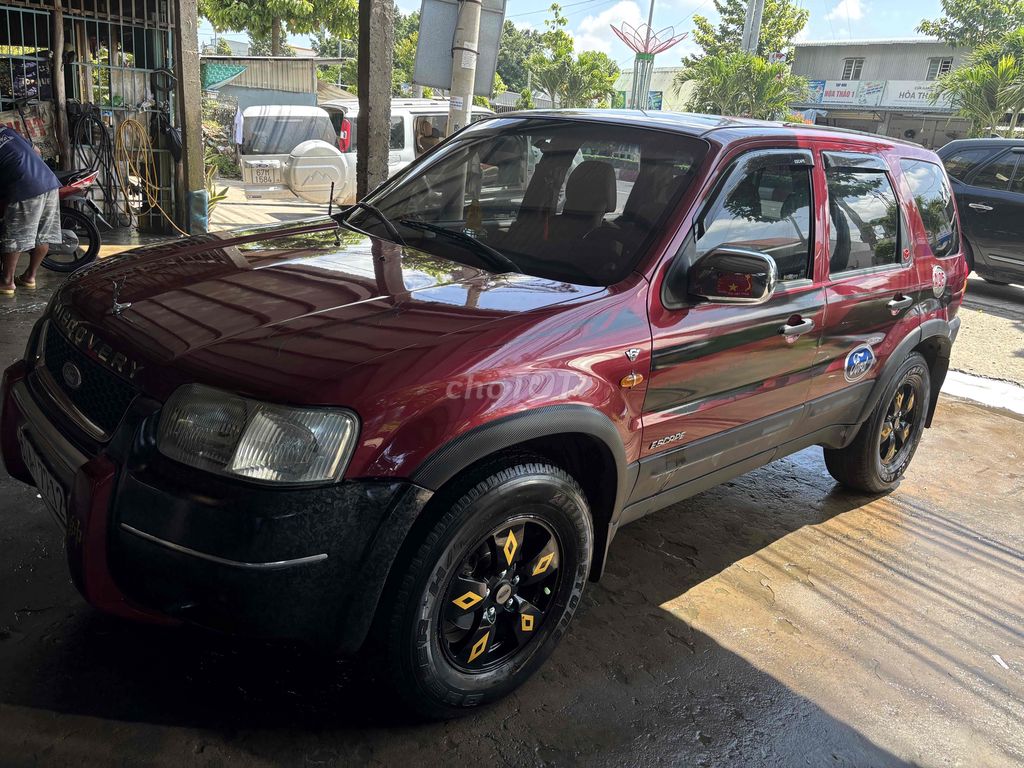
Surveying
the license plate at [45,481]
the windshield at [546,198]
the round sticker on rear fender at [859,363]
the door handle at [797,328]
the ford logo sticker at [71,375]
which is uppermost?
the windshield at [546,198]

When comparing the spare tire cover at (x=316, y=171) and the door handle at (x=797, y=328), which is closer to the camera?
the door handle at (x=797, y=328)

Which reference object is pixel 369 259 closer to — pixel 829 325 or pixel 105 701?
pixel 105 701

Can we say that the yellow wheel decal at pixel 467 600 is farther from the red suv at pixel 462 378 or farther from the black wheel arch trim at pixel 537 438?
the black wheel arch trim at pixel 537 438

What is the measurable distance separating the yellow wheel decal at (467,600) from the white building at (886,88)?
41574 millimetres

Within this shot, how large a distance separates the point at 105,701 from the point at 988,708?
2.84 m

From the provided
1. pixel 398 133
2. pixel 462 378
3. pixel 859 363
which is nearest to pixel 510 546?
pixel 462 378

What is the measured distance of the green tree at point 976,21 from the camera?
3772cm

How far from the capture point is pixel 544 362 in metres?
2.31

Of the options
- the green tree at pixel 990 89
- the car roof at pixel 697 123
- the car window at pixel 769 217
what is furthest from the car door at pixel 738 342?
the green tree at pixel 990 89

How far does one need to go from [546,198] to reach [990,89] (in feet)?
81.6

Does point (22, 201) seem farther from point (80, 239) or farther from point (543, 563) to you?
point (543, 563)

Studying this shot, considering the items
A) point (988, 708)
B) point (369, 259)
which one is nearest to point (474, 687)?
point (369, 259)

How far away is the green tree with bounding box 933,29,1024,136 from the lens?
2242 cm

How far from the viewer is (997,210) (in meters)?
9.77
